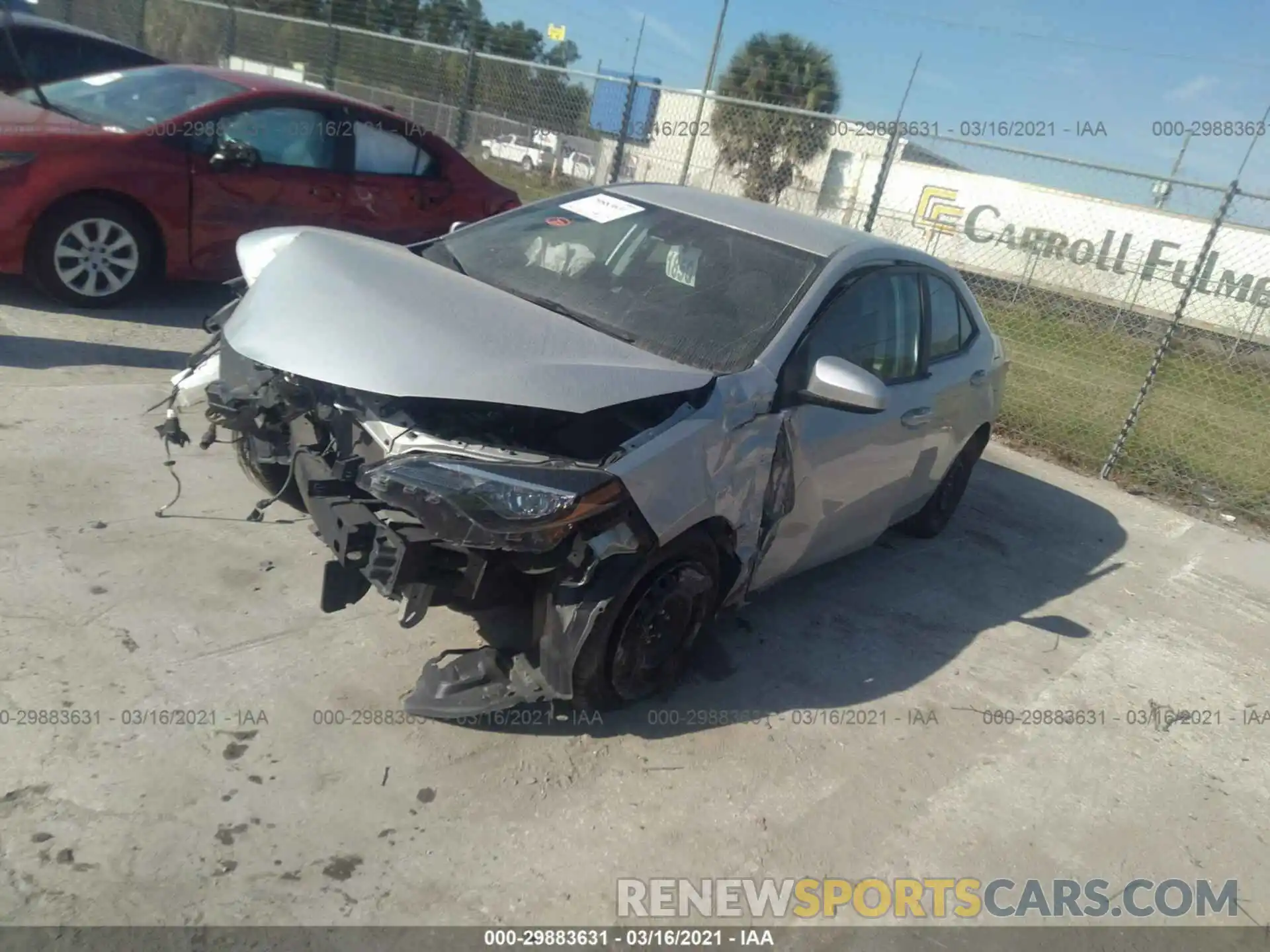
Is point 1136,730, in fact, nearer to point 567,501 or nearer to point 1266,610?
point 1266,610

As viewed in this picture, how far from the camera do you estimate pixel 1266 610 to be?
5750 millimetres

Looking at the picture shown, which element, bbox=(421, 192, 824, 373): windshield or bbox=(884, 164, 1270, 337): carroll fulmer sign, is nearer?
bbox=(421, 192, 824, 373): windshield

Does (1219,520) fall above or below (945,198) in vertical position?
below

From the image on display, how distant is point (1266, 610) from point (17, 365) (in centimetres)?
706

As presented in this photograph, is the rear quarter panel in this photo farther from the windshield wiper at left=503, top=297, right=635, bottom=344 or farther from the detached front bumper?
the detached front bumper

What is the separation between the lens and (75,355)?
5.44 metres

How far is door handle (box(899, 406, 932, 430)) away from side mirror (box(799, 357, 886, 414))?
2.57ft

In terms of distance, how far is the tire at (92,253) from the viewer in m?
5.89

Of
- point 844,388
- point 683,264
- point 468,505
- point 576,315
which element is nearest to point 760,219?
point 683,264

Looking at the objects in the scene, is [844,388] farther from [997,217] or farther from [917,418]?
[997,217]

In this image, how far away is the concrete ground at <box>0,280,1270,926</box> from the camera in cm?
254

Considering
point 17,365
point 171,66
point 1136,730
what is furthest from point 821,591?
point 171,66

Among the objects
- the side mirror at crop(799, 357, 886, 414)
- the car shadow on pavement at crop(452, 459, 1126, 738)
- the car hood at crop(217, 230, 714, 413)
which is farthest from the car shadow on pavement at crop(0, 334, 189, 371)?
the side mirror at crop(799, 357, 886, 414)

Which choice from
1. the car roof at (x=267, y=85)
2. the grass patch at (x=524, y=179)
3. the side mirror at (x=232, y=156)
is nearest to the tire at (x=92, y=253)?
the side mirror at (x=232, y=156)
